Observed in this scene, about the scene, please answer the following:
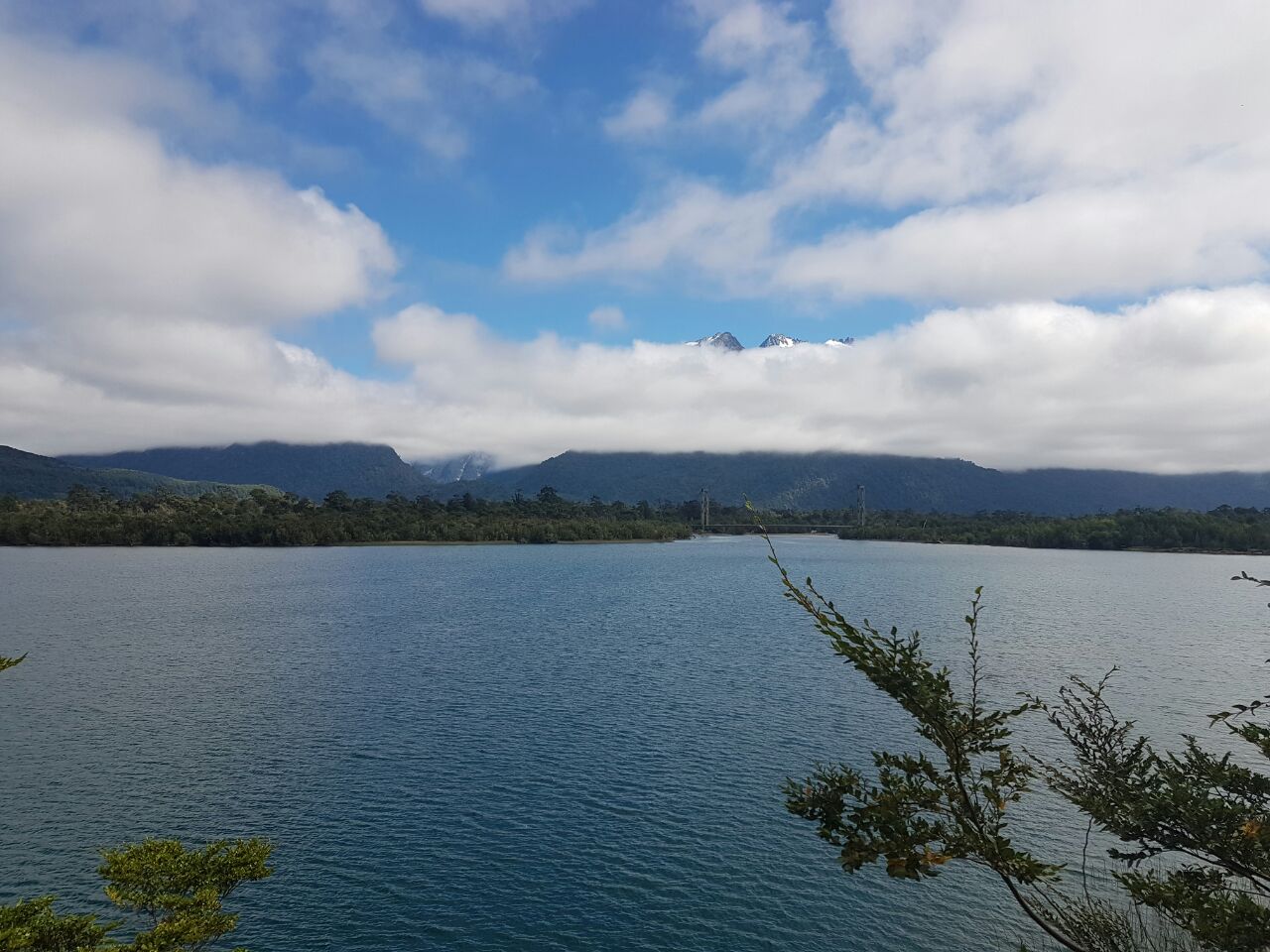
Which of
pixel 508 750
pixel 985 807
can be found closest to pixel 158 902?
pixel 985 807

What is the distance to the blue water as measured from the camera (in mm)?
23188

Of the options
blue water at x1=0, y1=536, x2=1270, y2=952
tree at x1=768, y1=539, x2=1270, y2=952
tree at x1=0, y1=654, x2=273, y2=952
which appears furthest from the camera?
blue water at x1=0, y1=536, x2=1270, y2=952

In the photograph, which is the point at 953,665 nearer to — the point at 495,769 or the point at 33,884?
the point at 495,769

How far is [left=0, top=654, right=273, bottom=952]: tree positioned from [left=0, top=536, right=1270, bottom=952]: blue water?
4.90 m

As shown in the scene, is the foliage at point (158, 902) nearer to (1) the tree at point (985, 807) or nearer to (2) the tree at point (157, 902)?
(2) the tree at point (157, 902)

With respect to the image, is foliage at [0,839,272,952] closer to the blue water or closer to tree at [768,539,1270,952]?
the blue water

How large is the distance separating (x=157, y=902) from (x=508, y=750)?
21.3 metres

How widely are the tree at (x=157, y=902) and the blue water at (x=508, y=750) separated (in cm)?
490

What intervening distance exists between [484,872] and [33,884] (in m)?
13.6

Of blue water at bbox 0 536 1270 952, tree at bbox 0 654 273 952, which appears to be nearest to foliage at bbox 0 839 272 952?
tree at bbox 0 654 273 952

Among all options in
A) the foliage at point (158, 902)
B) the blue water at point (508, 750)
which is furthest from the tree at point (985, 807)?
the foliage at point (158, 902)

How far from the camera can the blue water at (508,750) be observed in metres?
23.2

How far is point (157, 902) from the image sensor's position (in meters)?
16.5

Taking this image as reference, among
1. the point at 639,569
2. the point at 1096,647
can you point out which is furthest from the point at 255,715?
the point at 639,569
